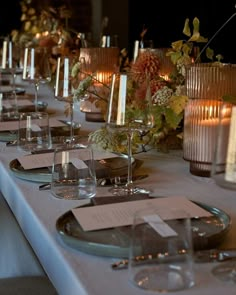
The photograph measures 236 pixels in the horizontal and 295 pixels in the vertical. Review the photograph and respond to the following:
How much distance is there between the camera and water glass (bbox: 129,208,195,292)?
91 centimetres

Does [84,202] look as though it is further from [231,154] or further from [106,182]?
[231,154]

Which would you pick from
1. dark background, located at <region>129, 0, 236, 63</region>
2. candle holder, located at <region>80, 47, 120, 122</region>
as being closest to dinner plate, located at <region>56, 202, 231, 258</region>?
candle holder, located at <region>80, 47, 120, 122</region>

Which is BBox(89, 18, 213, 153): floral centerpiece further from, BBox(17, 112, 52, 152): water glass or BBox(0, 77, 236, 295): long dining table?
BBox(17, 112, 52, 152): water glass

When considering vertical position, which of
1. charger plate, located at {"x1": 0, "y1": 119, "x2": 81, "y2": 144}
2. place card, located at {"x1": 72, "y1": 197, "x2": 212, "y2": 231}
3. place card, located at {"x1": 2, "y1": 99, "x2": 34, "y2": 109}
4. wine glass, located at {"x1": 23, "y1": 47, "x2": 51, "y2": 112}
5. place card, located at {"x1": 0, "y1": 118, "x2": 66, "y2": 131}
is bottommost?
place card, located at {"x1": 72, "y1": 197, "x2": 212, "y2": 231}

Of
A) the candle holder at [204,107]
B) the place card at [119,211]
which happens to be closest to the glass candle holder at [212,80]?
the candle holder at [204,107]

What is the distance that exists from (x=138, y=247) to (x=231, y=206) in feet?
1.38

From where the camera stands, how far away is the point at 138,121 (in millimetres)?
1492

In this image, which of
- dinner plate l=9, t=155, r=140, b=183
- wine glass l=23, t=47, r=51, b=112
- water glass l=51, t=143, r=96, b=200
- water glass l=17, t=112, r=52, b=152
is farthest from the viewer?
wine glass l=23, t=47, r=51, b=112

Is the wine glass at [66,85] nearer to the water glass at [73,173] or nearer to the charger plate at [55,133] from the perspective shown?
the charger plate at [55,133]

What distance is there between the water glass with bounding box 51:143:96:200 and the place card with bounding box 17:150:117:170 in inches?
6.9

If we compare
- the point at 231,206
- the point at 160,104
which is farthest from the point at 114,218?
the point at 160,104

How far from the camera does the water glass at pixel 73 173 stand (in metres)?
1.40

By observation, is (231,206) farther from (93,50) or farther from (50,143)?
(93,50)

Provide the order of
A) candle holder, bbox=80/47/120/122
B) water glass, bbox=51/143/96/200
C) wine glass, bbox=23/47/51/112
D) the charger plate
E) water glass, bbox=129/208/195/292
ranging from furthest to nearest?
wine glass, bbox=23/47/51/112, candle holder, bbox=80/47/120/122, the charger plate, water glass, bbox=51/143/96/200, water glass, bbox=129/208/195/292
